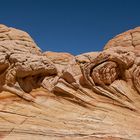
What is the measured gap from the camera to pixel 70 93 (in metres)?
14.9

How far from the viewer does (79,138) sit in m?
12.0

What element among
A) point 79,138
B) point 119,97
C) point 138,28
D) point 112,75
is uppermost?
point 138,28

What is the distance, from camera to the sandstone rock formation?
12.8m

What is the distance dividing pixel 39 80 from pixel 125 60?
460cm

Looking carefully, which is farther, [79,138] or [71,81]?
[71,81]

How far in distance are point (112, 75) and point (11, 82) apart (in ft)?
16.8

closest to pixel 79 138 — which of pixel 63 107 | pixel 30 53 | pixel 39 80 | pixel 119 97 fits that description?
pixel 63 107

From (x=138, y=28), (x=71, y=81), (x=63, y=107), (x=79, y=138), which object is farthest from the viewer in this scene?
(x=138, y=28)

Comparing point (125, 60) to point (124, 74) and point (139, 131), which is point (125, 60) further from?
point (139, 131)

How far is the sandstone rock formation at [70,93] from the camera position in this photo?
503 inches

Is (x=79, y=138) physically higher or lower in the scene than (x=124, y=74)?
lower

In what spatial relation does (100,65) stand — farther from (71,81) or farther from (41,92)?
(41,92)

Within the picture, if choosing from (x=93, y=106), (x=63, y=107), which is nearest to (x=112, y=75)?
(x=93, y=106)

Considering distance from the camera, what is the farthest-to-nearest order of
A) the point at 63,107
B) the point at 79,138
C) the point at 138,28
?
the point at 138,28
the point at 63,107
the point at 79,138
